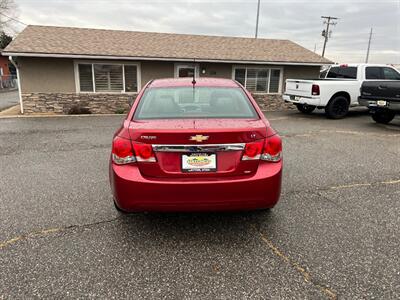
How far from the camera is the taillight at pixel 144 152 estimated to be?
2.59 meters

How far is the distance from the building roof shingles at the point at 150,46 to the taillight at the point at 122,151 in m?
11.2

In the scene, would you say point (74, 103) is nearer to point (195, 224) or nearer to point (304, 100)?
point (304, 100)

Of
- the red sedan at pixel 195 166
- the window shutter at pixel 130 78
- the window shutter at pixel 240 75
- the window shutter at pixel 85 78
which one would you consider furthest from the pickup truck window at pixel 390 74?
the window shutter at pixel 85 78

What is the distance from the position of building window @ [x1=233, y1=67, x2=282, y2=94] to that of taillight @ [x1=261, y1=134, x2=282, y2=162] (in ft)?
42.7

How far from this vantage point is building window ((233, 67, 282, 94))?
50.5ft

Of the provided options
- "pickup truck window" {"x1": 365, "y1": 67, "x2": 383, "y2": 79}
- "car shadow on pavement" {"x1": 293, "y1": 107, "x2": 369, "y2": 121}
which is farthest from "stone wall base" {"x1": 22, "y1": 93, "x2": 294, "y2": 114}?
"pickup truck window" {"x1": 365, "y1": 67, "x2": 383, "y2": 79}

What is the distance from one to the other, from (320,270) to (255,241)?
0.65 metres

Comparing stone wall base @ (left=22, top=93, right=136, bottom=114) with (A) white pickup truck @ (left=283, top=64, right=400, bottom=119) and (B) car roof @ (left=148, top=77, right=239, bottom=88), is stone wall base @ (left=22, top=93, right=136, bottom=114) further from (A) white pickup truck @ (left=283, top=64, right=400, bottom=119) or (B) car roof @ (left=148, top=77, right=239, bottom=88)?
(B) car roof @ (left=148, top=77, right=239, bottom=88)

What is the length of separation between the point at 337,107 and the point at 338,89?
2.47 feet

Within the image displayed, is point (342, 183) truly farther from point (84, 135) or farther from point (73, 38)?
point (73, 38)

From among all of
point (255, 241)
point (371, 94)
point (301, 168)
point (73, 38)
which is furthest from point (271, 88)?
point (255, 241)

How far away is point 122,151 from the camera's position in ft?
8.69

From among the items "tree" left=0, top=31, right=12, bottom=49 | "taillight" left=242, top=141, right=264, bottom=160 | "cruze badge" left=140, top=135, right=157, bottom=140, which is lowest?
"taillight" left=242, top=141, right=264, bottom=160

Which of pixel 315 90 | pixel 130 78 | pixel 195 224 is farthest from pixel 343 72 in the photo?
pixel 195 224
